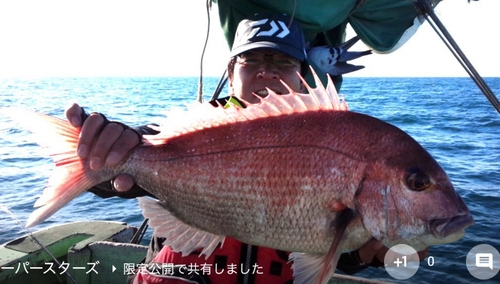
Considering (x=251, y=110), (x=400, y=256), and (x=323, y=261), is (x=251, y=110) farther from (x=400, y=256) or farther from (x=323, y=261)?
(x=400, y=256)

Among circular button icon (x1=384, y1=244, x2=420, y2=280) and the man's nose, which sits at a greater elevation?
the man's nose

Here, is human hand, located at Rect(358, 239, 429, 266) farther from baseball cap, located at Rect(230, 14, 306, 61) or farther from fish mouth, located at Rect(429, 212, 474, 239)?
baseball cap, located at Rect(230, 14, 306, 61)

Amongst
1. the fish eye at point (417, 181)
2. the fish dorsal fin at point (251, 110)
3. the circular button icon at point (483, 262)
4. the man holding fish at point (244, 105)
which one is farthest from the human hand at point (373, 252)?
the circular button icon at point (483, 262)

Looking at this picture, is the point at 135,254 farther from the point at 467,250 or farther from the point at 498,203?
the point at 498,203

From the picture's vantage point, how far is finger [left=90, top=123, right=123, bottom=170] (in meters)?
1.78

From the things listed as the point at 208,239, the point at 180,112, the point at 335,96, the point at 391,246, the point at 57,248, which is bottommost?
the point at 57,248

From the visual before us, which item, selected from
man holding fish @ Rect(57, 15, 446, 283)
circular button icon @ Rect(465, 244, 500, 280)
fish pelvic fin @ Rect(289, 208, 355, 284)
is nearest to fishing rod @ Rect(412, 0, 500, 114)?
man holding fish @ Rect(57, 15, 446, 283)

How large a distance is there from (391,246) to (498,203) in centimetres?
771

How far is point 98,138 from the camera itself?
1.79 metres

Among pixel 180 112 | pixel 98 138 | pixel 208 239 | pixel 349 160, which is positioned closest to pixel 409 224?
pixel 349 160

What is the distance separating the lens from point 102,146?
1790 millimetres

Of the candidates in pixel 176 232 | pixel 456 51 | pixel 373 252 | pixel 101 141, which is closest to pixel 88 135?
pixel 101 141

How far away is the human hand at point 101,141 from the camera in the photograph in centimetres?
178

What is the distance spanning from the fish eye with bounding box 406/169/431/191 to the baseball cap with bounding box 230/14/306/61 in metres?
1.40
